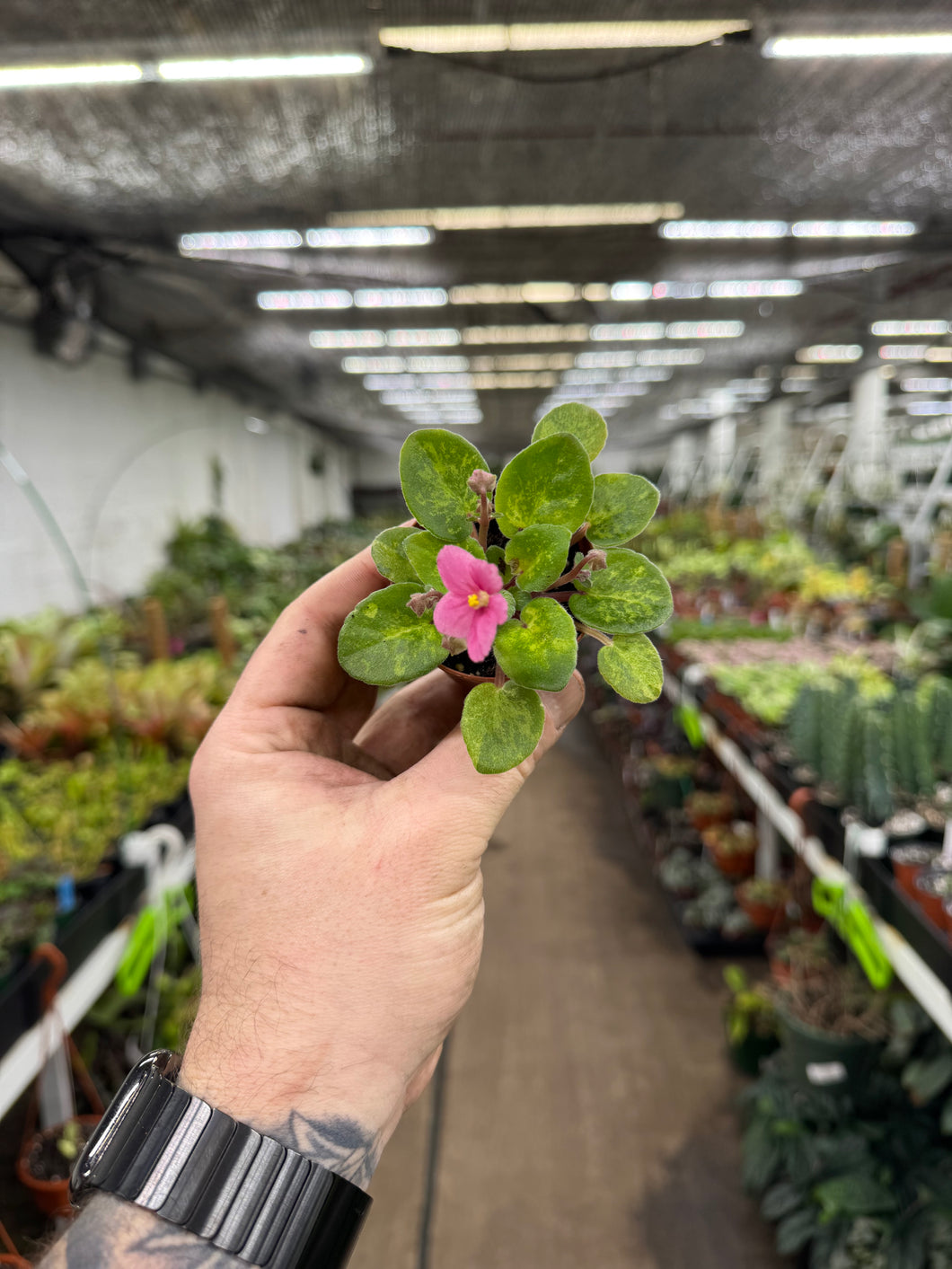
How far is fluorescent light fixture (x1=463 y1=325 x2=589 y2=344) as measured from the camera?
6246 millimetres

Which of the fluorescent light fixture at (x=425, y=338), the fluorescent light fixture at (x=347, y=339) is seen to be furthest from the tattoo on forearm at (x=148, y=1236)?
the fluorescent light fixture at (x=425, y=338)

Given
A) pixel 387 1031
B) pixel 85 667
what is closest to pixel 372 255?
pixel 85 667

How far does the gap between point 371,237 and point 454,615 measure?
157 inches

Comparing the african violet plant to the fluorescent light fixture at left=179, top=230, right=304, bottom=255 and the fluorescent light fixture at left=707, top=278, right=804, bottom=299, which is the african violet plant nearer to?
the fluorescent light fixture at left=179, top=230, right=304, bottom=255

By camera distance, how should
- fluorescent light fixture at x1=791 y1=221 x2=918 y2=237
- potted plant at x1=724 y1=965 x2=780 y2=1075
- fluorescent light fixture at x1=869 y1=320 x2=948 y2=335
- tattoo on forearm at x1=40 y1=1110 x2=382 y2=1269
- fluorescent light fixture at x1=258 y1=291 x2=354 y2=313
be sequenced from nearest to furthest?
tattoo on forearm at x1=40 y1=1110 x2=382 y2=1269
potted plant at x1=724 y1=965 x2=780 y2=1075
fluorescent light fixture at x1=791 y1=221 x2=918 y2=237
fluorescent light fixture at x1=258 y1=291 x2=354 y2=313
fluorescent light fixture at x1=869 y1=320 x2=948 y2=335

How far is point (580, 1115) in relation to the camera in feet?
6.97

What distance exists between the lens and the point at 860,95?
2660mm

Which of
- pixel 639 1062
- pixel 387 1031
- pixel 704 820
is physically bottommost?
pixel 639 1062

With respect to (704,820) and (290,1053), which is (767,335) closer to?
(704,820)

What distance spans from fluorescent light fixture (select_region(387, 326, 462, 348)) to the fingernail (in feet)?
19.2

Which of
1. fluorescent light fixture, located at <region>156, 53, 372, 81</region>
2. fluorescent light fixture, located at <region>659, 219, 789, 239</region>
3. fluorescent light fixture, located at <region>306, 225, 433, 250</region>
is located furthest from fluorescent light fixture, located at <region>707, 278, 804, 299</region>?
fluorescent light fixture, located at <region>156, 53, 372, 81</region>

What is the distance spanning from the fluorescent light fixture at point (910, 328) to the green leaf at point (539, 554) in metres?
7.35

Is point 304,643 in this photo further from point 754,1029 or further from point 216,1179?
point 754,1029

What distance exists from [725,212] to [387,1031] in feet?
13.7
